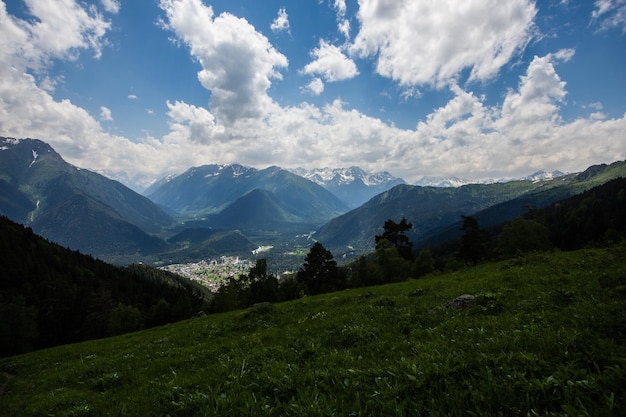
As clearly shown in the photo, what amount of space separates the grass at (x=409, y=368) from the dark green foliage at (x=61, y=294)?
66555 mm

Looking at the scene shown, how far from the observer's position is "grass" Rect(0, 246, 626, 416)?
5.05m

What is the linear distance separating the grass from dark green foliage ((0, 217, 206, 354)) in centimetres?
6655

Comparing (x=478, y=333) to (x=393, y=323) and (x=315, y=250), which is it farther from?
(x=315, y=250)

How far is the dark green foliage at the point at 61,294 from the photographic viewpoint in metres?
68.8

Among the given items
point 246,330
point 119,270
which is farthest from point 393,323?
point 119,270

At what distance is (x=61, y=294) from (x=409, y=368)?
125m

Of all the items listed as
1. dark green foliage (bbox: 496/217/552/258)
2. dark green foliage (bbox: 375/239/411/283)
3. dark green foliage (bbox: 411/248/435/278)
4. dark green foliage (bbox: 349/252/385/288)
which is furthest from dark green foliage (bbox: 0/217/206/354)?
dark green foliage (bbox: 496/217/552/258)

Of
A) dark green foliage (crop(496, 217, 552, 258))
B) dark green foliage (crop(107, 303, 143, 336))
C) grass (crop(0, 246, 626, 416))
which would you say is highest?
grass (crop(0, 246, 626, 416))

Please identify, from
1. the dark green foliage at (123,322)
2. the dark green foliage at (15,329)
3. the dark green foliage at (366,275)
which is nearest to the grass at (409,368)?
the dark green foliage at (366,275)

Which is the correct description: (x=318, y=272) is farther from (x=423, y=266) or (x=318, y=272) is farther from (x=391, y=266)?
(x=423, y=266)

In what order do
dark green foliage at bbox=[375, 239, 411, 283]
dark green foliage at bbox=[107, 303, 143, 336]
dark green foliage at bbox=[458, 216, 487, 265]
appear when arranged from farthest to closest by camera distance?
dark green foliage at bbox=[107, 303, 143, 336], dark green foliage at bbox=[375, 239, 411, 283], dark green foliage at bbox=[458, 216, 487, 265]

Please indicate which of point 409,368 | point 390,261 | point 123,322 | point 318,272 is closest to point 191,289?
point 123,322

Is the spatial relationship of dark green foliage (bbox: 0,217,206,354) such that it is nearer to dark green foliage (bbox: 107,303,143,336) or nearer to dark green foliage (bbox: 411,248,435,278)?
dark green foliage (bbox: 107,303,143,336)

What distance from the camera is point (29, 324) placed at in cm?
6344
